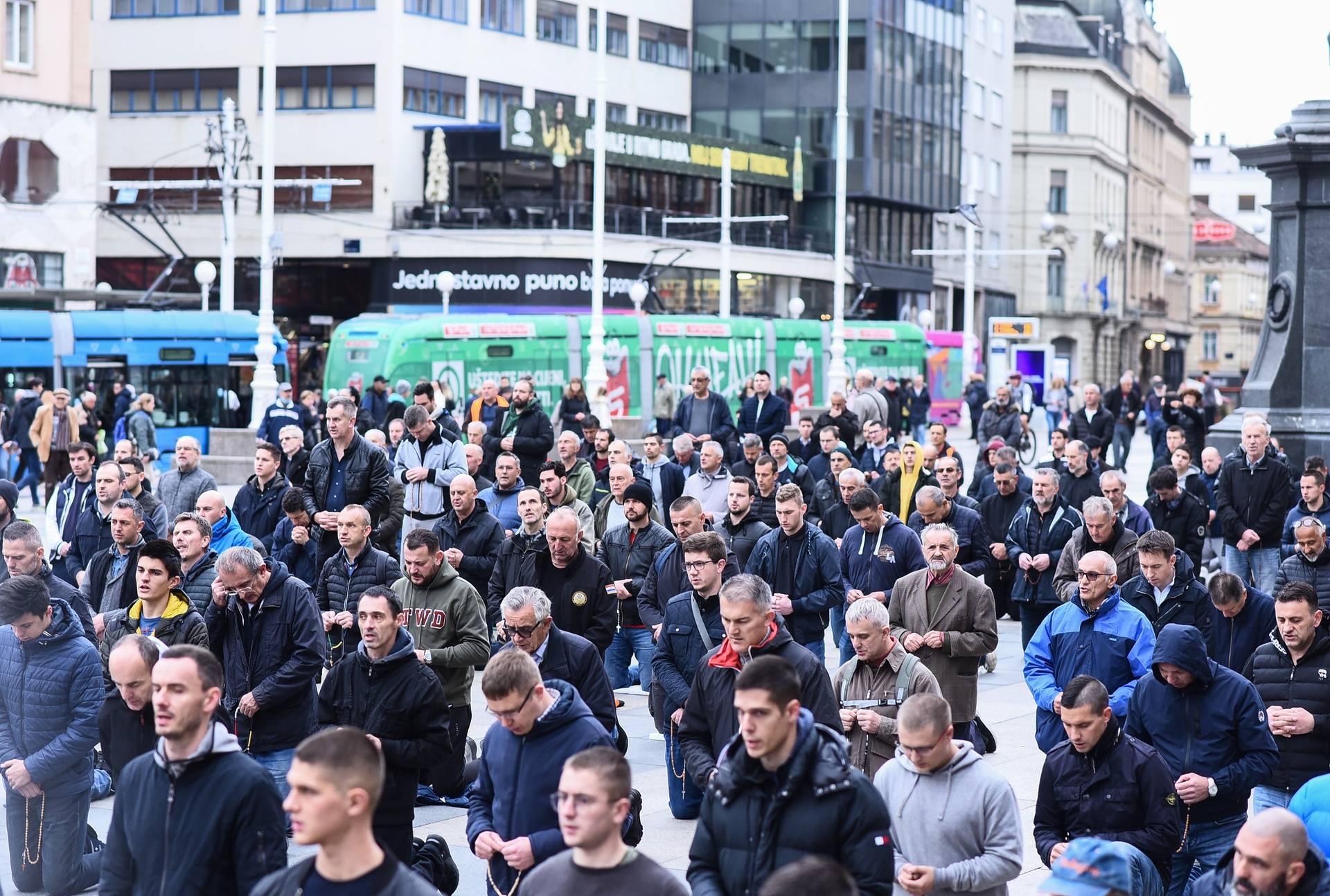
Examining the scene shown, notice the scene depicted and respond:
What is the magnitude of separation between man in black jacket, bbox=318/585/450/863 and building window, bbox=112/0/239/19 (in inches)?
2127

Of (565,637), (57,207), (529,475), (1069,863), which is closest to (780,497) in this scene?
(565,637)

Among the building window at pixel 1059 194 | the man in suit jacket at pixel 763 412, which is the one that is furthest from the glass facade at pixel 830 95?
the man in suit jacket at pixel 763 412

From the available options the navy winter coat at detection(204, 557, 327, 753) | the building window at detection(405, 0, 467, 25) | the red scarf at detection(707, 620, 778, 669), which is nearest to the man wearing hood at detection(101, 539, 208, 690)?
the navy winter coat at detection(204, 557, 327, 753)

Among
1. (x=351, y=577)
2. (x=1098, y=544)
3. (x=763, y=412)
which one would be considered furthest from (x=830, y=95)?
(x=351, y=577)

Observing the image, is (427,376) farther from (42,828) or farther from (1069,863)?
(1069,863)

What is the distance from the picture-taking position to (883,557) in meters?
11.9

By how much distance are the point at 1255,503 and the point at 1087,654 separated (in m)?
7.32

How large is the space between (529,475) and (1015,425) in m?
10.0

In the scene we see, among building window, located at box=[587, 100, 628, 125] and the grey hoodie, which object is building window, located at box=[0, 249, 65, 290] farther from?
the grey hoodie

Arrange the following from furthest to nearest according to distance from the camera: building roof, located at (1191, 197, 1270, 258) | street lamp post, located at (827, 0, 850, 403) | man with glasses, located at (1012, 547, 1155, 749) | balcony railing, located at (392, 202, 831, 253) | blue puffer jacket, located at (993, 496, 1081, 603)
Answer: building roof, located at (1191, 197, 1270, 258) < balcony railing, located at (392, 202, 831, 253) < street lamp post, located at (827, 0, 850, 403) < blue puffer jacket, located at (993, 496, 1081, 603) < man with glasses, located at (1012, 547, 1155, 749)

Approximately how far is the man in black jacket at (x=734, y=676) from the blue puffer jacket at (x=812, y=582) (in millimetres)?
3571

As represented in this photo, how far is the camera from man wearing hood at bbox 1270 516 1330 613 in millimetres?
10891

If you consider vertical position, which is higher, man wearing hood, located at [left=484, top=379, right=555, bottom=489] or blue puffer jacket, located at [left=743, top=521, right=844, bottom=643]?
man wearing hood, located at [left=484, top=379, right=555, bottom=489]

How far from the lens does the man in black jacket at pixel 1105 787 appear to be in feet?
21.9
